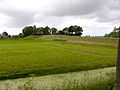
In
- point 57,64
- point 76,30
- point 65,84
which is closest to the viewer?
point 65,84

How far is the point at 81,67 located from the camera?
8172 mm

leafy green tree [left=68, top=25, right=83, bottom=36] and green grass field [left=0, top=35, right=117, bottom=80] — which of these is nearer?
green grass field [left=0, top=35, right=117, bottom=80]

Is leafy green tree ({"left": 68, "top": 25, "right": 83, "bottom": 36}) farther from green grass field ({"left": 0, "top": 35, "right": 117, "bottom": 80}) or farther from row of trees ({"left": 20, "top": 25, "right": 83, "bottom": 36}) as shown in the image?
green grass field ({"left": 0, "top": 35, "right": 117, "bottom": 80})

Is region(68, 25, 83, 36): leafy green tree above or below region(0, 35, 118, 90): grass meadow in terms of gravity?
above

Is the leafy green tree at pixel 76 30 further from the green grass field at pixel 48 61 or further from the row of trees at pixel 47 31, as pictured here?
the green grass field at pixel 48 61

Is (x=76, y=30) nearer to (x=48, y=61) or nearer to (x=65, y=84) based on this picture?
(x=48, y=61)

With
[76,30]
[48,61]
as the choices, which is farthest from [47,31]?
[48,61]

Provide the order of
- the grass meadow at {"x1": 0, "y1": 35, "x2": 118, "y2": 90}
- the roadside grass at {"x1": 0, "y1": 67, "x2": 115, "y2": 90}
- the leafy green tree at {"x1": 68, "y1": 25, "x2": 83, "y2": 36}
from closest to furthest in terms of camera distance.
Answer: the roadside grass at {"x1": 0, "y1": 67, "x2": 115, "y2": 90}, the grass meadow at {"x1": 0, "y1": 35, "x2": 118, "y2": 90}, the leafy green tree at {"x1": 68, "y1": 25, "x2": 83, "y2": 36}

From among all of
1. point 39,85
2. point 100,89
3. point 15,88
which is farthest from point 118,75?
point 15,88

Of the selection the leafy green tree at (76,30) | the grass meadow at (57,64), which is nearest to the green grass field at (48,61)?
the grass meadow at (57,64)

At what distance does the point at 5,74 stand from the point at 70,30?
78308 millimetres

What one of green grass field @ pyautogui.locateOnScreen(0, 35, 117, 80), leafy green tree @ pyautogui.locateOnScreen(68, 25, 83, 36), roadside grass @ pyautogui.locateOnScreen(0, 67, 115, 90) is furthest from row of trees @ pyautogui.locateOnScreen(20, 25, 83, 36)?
roadside grass @ pyautogui.locateOnScreen(0, 67, 115, 90)

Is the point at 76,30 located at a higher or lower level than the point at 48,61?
higher

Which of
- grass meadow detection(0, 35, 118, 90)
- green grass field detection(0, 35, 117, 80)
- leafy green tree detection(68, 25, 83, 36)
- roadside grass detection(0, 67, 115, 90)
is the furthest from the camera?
leafy green tree detection(68, 25, 83, 36)
